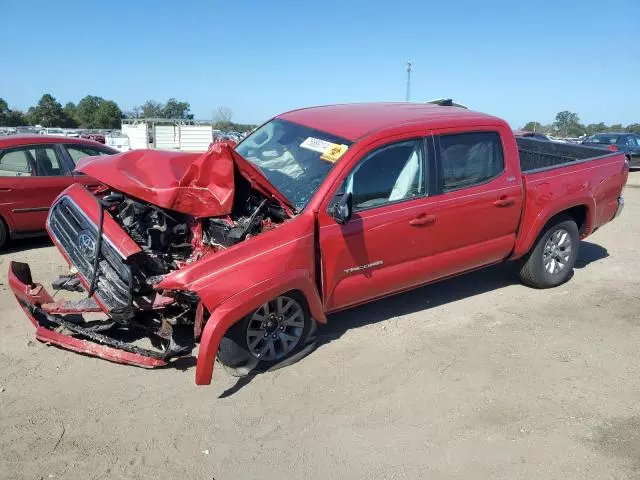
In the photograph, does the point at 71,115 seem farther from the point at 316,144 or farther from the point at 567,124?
the point at 316,144

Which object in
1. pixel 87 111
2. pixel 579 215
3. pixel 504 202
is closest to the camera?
pixel 504 202

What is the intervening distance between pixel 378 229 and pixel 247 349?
1393 mm

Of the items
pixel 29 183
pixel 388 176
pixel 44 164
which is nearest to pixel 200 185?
pixel 388 176

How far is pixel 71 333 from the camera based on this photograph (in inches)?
174

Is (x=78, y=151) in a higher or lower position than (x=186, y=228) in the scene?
higher

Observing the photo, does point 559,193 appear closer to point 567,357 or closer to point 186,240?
point 567,357

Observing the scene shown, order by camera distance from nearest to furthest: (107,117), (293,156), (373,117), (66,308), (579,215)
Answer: (66,308) → (293,156) → (373,117) → (579,215) → (107,117)

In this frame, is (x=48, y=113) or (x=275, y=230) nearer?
(x=275, y=230)

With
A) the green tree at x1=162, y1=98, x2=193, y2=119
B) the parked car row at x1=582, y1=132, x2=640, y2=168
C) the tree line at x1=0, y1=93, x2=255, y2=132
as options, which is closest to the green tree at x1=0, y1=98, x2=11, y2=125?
the tree line at x1=0, y1=93, x2=255, y2=132

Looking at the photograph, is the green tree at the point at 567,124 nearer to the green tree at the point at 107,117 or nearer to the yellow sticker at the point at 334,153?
the green tree at the point at 107,117

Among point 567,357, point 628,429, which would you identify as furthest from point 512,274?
point 628,429

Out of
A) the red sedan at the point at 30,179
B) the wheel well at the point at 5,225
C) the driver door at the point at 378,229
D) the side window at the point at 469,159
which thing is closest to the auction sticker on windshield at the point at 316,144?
the driver door at the point at 378,229

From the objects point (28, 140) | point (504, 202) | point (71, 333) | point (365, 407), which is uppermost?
point (28, 140)

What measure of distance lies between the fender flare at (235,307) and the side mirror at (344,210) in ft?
1.53
